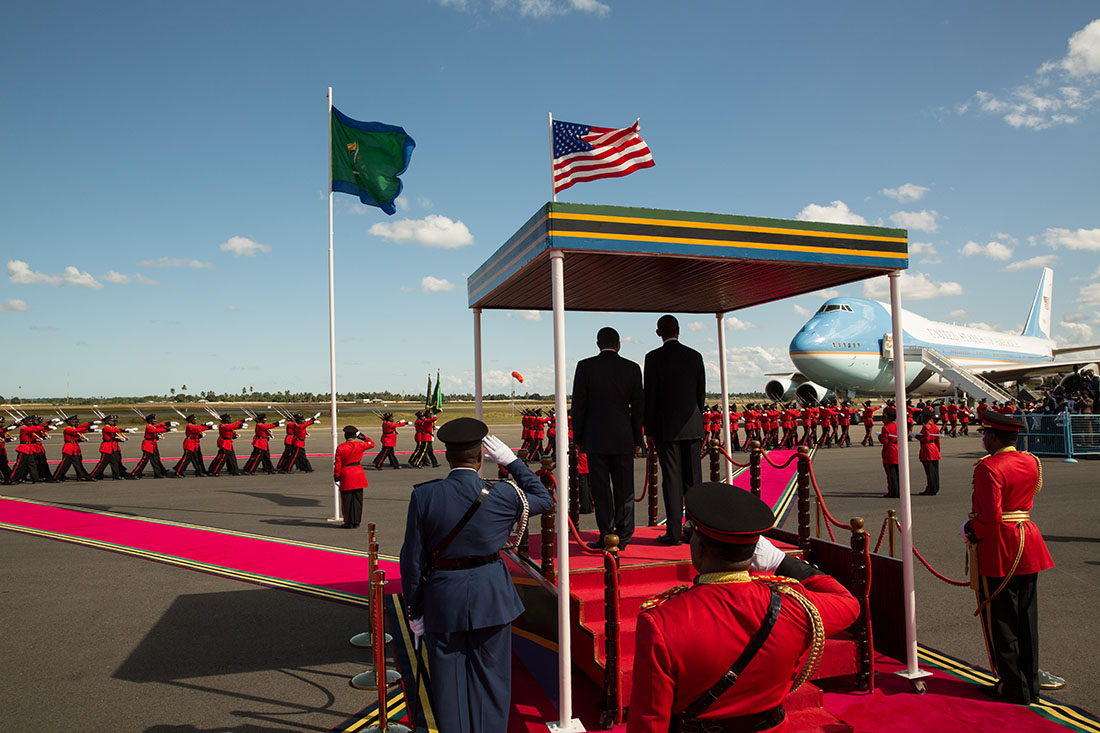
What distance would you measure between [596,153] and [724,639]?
5249 millimetres

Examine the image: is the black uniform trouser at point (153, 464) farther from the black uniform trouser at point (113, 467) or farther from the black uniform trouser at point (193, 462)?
the black uniform trouser at point (193, 462)

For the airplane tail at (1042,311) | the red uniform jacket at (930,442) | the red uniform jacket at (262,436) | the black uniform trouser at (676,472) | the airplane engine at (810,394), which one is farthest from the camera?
the airplane tail at (1042,311)

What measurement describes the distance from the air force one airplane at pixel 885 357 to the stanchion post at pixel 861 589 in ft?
85.1

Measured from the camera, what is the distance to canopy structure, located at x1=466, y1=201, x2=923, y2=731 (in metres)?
4.55

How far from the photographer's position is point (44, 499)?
1523 centimetres

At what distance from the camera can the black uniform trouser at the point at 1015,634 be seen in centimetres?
455

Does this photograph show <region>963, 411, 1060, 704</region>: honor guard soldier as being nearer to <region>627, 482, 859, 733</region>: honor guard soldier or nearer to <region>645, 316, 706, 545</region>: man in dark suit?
<region>645, 316, 706, 545</region>: man in dark suit

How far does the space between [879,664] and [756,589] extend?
427 cm

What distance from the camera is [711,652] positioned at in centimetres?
191

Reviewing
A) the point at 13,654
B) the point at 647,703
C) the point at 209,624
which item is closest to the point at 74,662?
the point at 13,654

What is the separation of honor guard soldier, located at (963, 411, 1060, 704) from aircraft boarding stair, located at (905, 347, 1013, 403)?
1164 inches

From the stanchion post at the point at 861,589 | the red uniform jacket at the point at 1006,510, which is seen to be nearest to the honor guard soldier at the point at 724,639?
the stanchion post at the point at 861,589

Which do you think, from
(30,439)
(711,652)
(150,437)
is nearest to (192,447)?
(150,437)

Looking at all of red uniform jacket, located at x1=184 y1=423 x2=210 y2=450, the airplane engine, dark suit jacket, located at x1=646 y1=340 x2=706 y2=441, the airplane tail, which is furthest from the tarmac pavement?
the airplane tail
